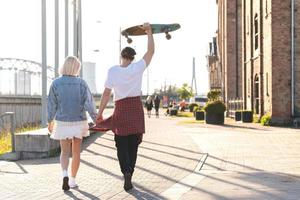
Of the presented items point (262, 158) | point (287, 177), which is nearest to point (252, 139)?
point (262, 158)

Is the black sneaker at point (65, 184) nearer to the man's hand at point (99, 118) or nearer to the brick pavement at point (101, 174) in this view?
the brick pavement at point (101, 174)

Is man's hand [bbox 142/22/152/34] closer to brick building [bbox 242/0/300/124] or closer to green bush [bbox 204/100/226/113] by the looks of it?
brick building [bbox 242/0/300/124]

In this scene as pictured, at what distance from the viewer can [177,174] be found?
9.97 meters

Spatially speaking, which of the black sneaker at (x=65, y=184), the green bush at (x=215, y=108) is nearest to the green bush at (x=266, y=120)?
the green bush at (x=215, y=108)

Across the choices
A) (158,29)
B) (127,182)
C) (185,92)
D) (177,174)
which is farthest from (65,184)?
(185,92)

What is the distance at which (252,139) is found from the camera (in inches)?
698

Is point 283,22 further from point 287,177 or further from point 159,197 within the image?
point 159,197

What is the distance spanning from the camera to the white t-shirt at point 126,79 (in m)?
8.09

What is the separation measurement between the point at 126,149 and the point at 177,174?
205 cm

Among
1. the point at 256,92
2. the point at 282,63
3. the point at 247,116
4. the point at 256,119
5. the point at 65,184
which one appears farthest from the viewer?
the point at 256,92

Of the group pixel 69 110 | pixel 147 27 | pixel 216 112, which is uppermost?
pixel 147 27

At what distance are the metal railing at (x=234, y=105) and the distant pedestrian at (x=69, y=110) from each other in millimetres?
27982

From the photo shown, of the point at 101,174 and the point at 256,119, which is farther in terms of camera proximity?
the point at 256,119

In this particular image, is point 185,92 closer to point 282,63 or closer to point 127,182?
point 282,63
